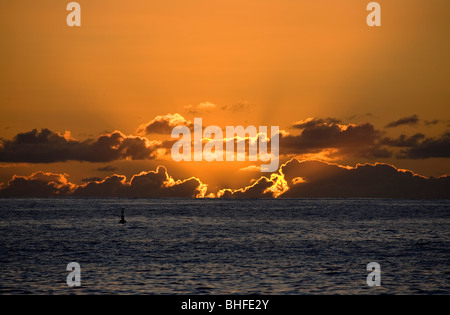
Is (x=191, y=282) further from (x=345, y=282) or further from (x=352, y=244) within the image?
(x=352, y=244)

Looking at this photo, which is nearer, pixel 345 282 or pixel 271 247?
pixel 345 282

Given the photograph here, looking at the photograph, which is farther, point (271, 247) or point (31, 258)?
point (271, 247)

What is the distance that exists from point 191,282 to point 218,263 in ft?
37.7

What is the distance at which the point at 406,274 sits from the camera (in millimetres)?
45688

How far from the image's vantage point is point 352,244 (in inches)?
2965
